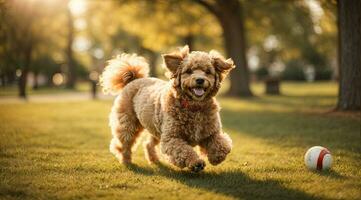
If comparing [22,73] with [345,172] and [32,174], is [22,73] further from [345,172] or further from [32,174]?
[345,172]

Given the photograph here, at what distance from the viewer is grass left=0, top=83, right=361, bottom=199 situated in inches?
239

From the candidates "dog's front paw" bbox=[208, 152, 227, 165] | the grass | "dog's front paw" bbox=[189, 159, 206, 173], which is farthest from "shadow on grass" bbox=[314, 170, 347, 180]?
"dog's front paw" bbox=[189, 159, 206, 173]

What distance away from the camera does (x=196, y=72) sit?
6910mm

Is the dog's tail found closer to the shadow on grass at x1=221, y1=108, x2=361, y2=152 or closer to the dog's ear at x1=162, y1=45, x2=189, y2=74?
the dog's ear at x1=162, y1=45, x2=189, y2=74

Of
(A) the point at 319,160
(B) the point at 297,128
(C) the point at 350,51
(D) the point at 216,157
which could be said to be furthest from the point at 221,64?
(C) the point at 350,51

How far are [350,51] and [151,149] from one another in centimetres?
776

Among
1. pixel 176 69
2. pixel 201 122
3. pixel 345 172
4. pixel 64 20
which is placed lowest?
pixel 345 172

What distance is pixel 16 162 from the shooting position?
8.14 meters

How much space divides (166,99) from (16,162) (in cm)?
273

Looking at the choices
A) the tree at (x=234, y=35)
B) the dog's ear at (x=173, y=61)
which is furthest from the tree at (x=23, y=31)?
the dog's ear at (x=173, y=61)

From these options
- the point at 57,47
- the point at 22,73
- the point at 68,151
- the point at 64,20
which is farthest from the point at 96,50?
the point at 68,151

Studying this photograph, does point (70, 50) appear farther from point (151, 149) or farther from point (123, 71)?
point (151, 149)

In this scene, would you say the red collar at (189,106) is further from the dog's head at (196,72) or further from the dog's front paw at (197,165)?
the dog's front paw at (197,165)

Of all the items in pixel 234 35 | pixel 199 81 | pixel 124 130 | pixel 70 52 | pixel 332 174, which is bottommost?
pixel 332 174
